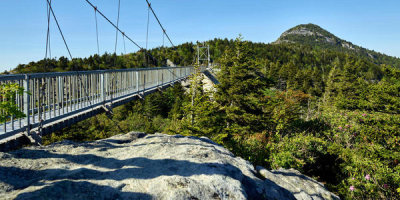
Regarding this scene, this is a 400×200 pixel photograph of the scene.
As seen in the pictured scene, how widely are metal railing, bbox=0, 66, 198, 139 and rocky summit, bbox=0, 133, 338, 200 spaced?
68 centimetres

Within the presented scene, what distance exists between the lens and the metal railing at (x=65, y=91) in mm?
3965

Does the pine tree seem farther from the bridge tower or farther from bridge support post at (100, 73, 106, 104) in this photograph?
bridge support post at (100, 73, 106, 104)

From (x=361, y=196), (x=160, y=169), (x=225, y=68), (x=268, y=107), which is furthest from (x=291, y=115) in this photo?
(x=160, y=169)

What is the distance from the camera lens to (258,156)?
11391 mm

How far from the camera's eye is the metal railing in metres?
3.96

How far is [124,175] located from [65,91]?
2.99m

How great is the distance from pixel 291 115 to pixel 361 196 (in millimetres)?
12190

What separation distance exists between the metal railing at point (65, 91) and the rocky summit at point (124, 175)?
68 cm

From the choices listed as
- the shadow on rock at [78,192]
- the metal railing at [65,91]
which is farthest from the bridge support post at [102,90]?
the shadow on rock at [78,192]

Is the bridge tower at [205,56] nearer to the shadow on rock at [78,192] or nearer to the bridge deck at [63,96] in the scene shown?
the bridge deck at [63,96]

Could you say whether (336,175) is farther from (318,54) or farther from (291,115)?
(318,54)

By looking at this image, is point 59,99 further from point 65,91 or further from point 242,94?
point 242,94

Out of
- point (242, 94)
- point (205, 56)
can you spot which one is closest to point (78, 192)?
point (242, 94)

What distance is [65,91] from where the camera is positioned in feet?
17.0
